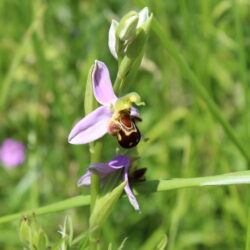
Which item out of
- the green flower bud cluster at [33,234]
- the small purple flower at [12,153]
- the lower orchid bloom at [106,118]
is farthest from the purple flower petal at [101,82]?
the small purple flower at [12,153]

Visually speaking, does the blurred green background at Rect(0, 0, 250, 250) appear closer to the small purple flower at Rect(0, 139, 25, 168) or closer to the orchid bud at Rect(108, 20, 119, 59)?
the small purple flower at Rect(0, 139, 25, 168)

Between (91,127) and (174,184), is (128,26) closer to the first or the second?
(91,127)

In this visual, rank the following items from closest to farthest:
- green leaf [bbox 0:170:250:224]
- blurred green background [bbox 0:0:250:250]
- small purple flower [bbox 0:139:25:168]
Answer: green leaf [bbox 0:170:250:224], blurred green background [bbox 0:0:250:250], small purple flower [bbox 0:139:25:168]

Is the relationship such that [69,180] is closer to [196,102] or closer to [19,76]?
[19,76]

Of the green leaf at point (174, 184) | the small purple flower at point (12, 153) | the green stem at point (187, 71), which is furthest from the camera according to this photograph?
the small purple flower at point (12, 153)

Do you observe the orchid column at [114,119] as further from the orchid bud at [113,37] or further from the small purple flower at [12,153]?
the small purple flower at [12,153]

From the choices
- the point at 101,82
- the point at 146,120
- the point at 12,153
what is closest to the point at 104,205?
the point at 101,82

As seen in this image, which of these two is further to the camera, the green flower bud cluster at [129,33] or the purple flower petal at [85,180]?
the purple flower petal at [85,180]

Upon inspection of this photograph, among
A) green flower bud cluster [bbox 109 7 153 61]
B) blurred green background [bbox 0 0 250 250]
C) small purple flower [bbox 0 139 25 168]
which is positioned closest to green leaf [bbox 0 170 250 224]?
green flower bud cluster [bbox 109 7 153 61]
